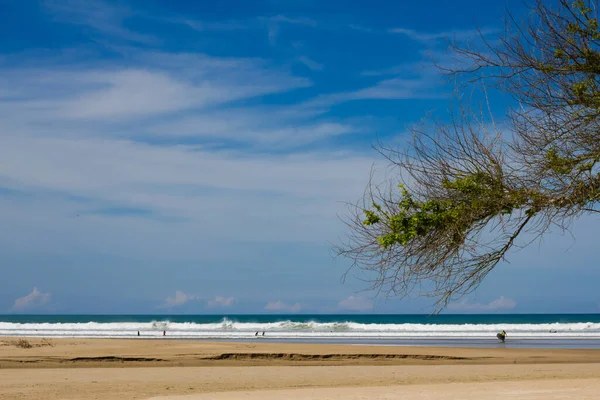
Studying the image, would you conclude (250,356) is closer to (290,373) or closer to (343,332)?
(290,373)

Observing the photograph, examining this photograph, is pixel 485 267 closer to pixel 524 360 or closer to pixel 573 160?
pixel 573 160

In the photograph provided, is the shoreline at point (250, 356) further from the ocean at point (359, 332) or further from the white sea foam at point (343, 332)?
the white sea foam at point (343, 332)

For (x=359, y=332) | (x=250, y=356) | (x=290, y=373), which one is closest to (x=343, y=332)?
(x=359, y=332)

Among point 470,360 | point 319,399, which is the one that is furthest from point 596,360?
point 319,399

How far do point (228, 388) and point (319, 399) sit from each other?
436cm

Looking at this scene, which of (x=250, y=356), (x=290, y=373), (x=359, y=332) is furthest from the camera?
(x=359, y=332)

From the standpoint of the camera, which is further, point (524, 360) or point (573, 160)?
point (524, 360)

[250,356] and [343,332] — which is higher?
[250,356]

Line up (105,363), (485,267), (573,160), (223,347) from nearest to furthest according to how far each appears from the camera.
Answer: (573,160)
(485,267)
(105,363)
(223,347)

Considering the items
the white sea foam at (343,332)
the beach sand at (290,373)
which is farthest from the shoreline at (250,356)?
the white sea foam at (343,332)

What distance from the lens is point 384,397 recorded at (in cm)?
1385

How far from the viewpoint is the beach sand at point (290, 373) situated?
1492 cm

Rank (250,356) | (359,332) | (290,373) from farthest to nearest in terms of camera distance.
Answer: (359,332), (250,356), (290,373)

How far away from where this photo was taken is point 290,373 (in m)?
21.2
